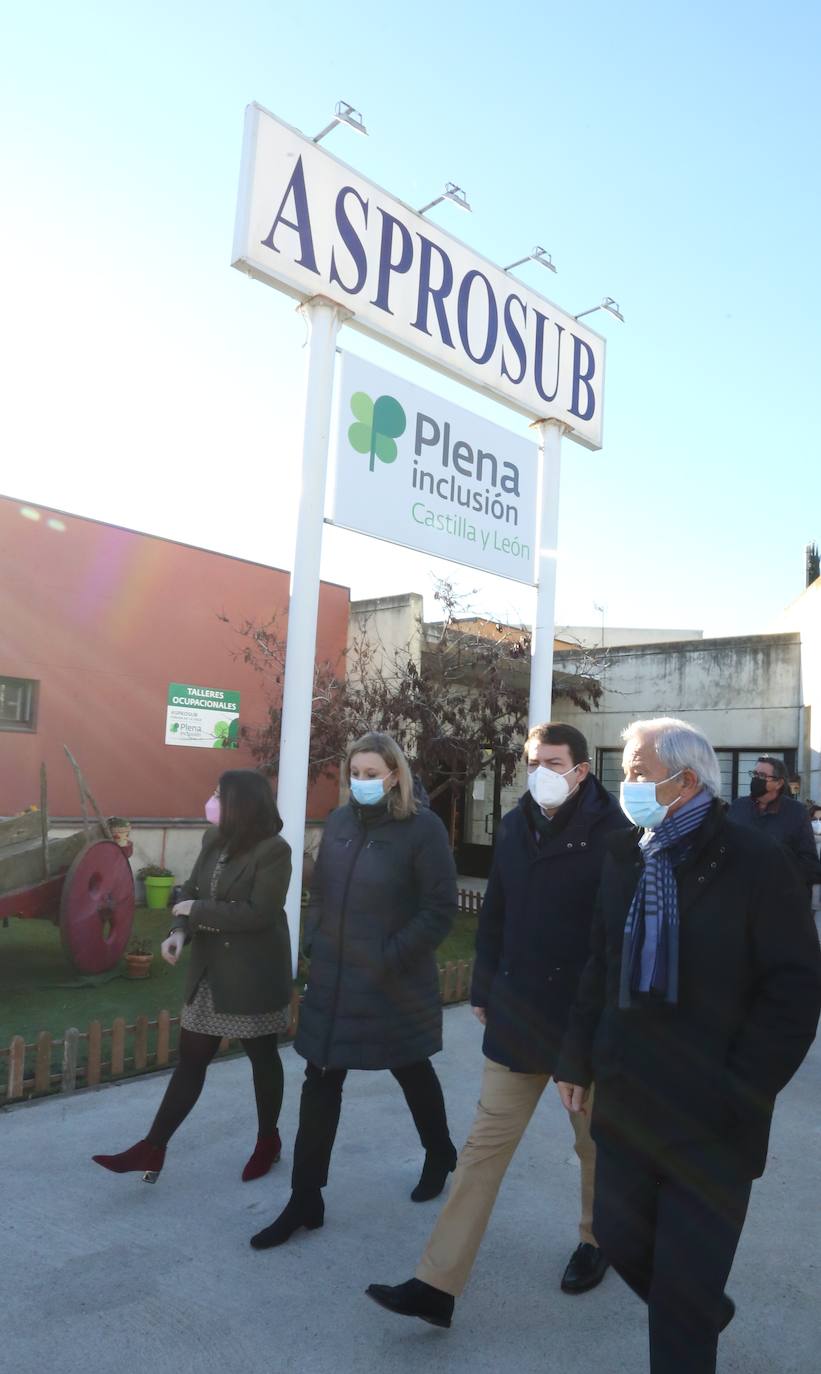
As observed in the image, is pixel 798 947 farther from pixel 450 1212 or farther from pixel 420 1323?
pixel 420 1323

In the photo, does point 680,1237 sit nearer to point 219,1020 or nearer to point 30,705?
point 219,1020

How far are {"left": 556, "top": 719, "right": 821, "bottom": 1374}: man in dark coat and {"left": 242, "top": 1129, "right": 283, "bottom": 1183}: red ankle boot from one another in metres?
1.95

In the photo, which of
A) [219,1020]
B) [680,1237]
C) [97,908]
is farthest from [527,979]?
[97,908]

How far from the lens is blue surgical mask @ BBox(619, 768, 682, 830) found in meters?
2.48

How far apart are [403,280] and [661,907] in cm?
711

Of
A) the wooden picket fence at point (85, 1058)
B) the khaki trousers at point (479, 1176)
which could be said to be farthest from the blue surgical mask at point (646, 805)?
the wooden picket fence at point (85, 1058)

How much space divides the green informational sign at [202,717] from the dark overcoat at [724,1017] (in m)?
11.6

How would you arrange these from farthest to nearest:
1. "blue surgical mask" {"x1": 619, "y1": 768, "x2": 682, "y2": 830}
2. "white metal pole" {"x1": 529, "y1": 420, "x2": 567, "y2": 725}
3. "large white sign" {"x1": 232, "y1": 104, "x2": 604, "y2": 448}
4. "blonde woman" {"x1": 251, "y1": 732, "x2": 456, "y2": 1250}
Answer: "white metal pole" {"x1": 529, "y1": 420, "x2": 567, "y2": 725} → "large white sign" {"x1": 232, "y1": 104, "x2": 604, "y2": 448} → "blonde woman" {"x1": 251, "y1": 732, "x2": 456, "y2": 1250} → "blue surgical mask" {"x1": 619, "y1": 768, "x2": 682, "y2": 830}

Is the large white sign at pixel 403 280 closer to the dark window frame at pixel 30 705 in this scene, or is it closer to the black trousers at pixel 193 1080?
the black trousers at pixel 193 1080

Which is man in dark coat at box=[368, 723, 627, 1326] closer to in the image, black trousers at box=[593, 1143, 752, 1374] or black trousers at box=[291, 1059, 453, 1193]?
black trousers at box=[291, 1059, 453, 1193]

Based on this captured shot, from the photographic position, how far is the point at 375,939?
11.6ft

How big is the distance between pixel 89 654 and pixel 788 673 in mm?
10991

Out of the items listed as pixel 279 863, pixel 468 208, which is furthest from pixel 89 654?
pixel 279 863

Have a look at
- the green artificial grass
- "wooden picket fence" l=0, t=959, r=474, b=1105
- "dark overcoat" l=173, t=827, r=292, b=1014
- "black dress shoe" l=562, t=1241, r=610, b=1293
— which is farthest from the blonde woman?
the green artificial grass
